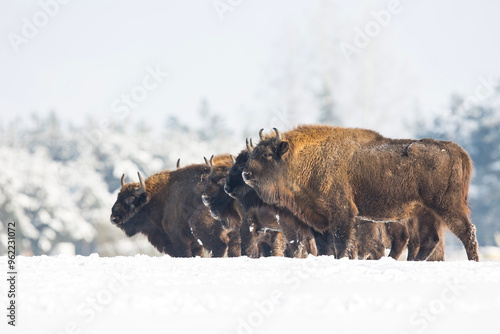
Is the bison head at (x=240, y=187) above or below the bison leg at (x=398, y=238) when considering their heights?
above

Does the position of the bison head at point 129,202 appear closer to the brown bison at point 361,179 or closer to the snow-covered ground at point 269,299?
the brown bison at point 361,179

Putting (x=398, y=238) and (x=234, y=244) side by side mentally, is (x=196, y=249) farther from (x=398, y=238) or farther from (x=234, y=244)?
(x=398, y=238)

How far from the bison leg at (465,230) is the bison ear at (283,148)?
112 inches

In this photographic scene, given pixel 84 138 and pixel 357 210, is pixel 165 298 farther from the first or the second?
pixel 84 138

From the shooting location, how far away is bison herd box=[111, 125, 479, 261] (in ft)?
38.6

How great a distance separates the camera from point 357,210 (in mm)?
12023

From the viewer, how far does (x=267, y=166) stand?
13086mm

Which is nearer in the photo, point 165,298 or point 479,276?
point 165,298

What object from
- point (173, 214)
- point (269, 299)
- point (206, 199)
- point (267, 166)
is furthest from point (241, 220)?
point (269, 299)

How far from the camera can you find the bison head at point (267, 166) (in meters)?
13.0

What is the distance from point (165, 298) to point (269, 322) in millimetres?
1200

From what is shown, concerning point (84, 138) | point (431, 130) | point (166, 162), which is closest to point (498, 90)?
point (431, 130)

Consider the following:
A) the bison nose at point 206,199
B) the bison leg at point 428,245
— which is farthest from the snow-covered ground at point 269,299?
the bison nose at point 206,199

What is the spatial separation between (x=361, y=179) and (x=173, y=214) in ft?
19.7
